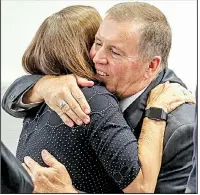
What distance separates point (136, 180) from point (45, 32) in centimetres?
49

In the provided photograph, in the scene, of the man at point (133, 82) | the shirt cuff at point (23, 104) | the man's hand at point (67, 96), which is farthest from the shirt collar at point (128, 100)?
the shirt cuff at point (23, 104)

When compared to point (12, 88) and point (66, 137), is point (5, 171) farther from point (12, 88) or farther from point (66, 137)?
point (12, 88)

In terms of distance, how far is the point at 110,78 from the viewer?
1.45m

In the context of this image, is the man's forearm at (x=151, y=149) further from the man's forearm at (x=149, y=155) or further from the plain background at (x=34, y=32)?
the plain background at (x=34, y=32)

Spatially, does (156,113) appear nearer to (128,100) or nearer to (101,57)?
(128,100)

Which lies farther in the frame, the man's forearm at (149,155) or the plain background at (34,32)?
the plain background at (34,32)

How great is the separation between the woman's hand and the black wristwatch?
0.01 m

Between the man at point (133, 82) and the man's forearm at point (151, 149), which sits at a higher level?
the man at point (133, 82)

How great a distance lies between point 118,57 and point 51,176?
1.25 ft

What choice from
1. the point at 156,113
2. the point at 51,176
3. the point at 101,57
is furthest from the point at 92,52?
the point at 51,176

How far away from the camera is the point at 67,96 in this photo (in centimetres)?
139

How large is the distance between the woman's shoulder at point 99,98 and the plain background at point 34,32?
0.69 feet

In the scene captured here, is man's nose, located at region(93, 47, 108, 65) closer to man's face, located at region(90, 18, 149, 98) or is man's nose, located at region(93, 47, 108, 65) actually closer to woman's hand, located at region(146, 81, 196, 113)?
man's face, located at region(90, 18, 149, 98)

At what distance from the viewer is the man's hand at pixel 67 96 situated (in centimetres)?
139
